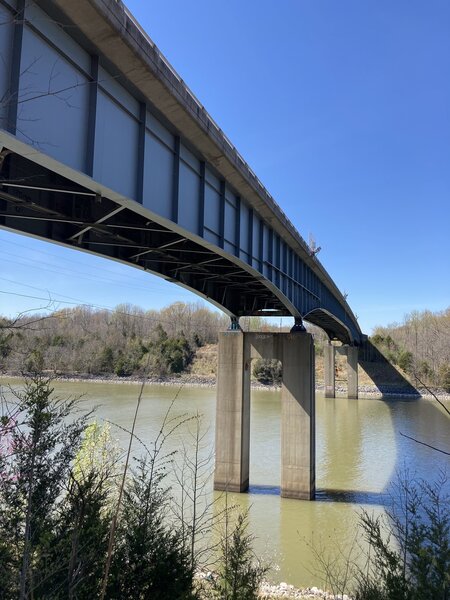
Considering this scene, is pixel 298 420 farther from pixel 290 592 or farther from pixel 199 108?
pixel 199 108

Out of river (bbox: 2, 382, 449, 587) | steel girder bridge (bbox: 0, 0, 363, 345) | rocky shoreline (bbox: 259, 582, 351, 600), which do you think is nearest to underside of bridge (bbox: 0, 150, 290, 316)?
steel girder bridge (bbox: 0, 0, 363, 345)

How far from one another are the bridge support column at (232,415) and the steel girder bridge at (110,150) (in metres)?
6.50

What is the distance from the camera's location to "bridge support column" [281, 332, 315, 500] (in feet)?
62.5

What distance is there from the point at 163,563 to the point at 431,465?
1993 centimetres

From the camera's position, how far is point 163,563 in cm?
700

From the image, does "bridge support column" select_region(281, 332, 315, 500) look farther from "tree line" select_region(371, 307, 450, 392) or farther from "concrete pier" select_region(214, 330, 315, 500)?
"tree line" select_region(371, 307, 450, 392)

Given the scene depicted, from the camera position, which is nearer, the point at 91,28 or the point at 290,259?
the point at 91,28

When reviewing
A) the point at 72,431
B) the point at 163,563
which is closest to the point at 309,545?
the point at 163,563

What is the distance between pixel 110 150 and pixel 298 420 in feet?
51.8

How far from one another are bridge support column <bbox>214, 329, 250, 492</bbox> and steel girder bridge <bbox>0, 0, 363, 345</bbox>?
256 inches

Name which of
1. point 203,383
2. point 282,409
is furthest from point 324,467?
point 203,383

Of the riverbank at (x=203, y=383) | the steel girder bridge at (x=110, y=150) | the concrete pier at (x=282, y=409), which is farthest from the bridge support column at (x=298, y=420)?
the riverbank at (x=203, y=383)

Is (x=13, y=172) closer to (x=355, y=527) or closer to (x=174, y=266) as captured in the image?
(x=174, y=266)

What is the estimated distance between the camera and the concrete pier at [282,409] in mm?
19375
